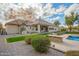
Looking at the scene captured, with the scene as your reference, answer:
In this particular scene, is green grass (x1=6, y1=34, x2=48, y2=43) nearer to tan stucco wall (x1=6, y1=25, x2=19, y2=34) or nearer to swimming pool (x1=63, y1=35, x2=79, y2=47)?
tan stucco wall (x1=6, y1=25, x2=19, y2=34)

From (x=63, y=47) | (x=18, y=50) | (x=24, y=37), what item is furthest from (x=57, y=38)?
(x=18, y=50)

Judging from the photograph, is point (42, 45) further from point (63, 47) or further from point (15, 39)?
point (15, 39)

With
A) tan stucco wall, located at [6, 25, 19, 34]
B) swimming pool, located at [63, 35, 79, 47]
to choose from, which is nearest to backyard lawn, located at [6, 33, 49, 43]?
tan stucco wall, located at [6, 25, 19, 34]

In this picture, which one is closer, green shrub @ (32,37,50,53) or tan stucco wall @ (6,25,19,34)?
green shrub @ (32,37,50,53)

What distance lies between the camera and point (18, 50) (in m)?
3.73

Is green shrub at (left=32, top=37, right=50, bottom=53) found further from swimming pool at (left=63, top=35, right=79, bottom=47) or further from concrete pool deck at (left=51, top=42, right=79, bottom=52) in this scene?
swimming pool at (left=63, top=35, right=79, bottom=47)

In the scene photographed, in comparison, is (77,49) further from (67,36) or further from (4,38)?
(4,38)

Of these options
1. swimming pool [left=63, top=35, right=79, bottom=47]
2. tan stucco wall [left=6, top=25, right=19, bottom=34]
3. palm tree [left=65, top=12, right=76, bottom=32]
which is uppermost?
palm tree [left=65, top=12, right=76, bottom=32]

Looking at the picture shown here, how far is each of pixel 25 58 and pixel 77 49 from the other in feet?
3.08

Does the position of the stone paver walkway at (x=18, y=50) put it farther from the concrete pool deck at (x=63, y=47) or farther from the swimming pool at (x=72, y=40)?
the swimming pool at (x=72, y=40)

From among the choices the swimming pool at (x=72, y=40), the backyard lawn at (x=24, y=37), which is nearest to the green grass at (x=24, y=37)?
the backyard lawn at (x=24, y=37)

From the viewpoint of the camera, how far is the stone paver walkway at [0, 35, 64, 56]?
368cm

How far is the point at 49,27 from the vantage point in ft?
12.3

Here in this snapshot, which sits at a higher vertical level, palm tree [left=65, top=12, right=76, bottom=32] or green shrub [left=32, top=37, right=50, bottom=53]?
palm tree [left=65, top=12, right=76, bottom=32]
